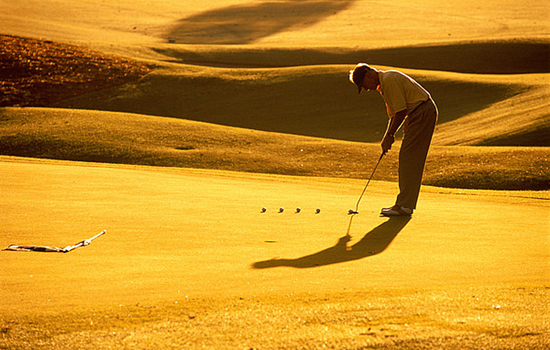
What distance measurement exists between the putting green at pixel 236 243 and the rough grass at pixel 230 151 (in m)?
6.32

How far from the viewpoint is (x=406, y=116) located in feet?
30.0

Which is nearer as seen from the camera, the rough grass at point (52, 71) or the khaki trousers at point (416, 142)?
the khaki trousers at point (416, 142)

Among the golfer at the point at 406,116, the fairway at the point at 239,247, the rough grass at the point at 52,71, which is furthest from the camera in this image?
the rough grass at the point at 52,71

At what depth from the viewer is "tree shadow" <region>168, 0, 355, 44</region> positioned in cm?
7375

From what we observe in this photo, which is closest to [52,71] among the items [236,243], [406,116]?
[406,116]

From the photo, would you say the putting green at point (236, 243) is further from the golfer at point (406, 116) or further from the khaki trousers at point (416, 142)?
the khaki trousers at point (416, 142)

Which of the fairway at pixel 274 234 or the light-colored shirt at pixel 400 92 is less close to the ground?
the light-colored shirt at pixel 400 92

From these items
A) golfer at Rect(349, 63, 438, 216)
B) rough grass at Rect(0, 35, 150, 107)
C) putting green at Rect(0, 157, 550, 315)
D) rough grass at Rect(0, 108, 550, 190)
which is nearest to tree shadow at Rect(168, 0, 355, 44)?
rough grass at Rect(0, 35, 150, 107)

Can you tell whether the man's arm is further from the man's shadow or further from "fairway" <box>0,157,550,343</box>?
the man's shadow

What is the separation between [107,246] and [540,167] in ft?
43.1

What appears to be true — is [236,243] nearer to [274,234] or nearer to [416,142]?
[274,234]

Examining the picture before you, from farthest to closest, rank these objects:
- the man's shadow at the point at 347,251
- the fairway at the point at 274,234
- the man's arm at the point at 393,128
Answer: the man's arm at the point at 393,128
the man's shadow at the point at 347,251
the fairway at the point at 274,234

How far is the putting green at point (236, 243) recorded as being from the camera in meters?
4.95

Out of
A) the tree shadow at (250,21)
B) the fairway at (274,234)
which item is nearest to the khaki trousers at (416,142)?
the fairway at (274,234)
